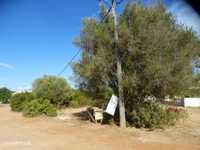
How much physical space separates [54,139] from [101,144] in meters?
2.28

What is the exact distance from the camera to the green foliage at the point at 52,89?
89.5 ft

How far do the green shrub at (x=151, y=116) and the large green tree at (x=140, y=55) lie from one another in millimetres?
449

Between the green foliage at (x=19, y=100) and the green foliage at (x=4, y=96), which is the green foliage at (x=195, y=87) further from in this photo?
the green foliage at (x=4, y=96)

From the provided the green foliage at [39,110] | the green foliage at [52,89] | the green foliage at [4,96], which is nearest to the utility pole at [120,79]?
the green foliage at [39,110]

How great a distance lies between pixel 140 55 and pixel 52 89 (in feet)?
55.1

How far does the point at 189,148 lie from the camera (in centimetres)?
782

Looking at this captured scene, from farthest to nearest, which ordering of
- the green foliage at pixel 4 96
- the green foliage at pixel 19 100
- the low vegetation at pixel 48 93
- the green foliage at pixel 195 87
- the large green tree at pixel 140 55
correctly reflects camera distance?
the green foliage at pixel 4 96
the green foliage at pixel 19 100
the low vegetation at pixel 48 93
the green foliage at pixel 195 87
the large green tree at pixel 140 55

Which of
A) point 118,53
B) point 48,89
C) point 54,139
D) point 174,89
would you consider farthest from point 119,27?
point 48,89

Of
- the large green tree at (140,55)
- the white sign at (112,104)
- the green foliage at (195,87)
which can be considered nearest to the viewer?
the large green tree at (140,55)

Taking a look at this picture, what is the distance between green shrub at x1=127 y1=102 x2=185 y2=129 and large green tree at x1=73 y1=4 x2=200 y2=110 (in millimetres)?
449

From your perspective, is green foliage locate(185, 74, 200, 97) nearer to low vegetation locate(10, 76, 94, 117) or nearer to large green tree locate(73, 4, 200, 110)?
large green tree locate(73, 4, 200, 110)

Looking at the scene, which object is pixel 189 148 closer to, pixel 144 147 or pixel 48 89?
pixel 144 147

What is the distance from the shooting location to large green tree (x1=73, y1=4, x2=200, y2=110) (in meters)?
11.9

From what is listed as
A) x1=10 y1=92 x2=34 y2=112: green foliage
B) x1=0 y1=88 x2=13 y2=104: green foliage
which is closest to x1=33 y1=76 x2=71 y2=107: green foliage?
x1=10 y1=92 x2=34 y2=112: green foliage
